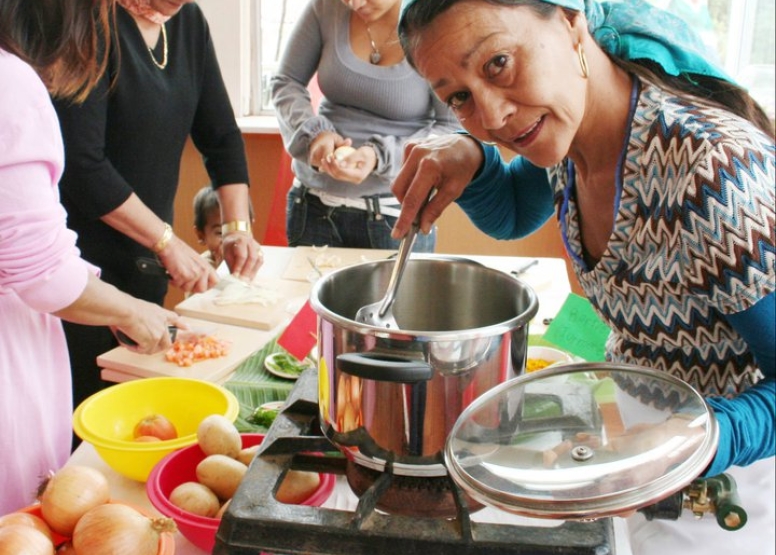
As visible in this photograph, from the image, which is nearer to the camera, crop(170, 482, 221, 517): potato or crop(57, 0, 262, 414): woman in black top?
crop(170, 482, 221, 517): potato

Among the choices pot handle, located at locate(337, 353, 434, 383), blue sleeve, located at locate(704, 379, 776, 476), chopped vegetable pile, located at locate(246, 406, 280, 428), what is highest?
pot handle, located at locate(337, 353, 434, 383)

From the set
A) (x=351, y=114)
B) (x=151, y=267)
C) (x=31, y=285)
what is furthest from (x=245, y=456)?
(x=351, y=114)

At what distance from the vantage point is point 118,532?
750 mm

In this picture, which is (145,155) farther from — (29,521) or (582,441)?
(582,441)

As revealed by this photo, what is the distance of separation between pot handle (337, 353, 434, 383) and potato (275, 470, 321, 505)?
0.76ft

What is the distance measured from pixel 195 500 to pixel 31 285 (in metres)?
0.41

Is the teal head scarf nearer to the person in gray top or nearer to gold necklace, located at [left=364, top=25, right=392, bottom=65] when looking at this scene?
the person in gray top

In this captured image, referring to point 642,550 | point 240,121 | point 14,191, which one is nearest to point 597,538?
point 642,550

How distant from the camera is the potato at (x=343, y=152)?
205 cm

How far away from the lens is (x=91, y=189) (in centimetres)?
173

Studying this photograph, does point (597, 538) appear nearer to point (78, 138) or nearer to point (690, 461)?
point (690, 461)

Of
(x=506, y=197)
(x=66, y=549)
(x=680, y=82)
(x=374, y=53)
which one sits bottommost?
(x=66, y=549)

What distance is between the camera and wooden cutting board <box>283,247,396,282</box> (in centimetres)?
209

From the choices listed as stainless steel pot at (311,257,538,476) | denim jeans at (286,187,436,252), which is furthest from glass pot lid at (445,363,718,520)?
denim jeans at (286,187,436,252)
